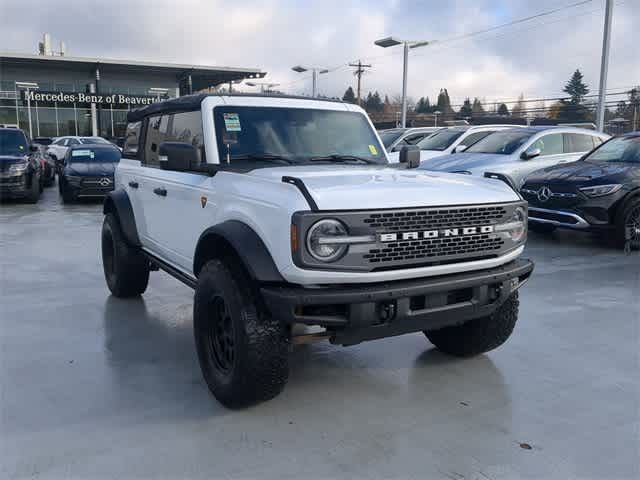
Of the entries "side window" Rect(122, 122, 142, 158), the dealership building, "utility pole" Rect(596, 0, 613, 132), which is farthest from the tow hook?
the dealership building

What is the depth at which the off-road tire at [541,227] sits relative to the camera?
28.8 ft

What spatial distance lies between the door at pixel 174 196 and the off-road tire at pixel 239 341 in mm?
548

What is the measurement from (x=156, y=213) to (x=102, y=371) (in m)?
1.41

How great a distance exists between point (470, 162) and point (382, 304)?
802 centimetres

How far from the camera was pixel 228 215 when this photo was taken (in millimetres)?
3684

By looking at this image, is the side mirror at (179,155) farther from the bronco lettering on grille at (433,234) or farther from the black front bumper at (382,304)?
the bronco lettering on grille at (433,234)

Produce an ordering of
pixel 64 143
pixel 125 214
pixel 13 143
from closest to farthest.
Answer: pixel 125 214, pixel 13 143, pixel 64 143

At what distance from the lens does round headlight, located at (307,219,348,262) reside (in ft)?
10.1

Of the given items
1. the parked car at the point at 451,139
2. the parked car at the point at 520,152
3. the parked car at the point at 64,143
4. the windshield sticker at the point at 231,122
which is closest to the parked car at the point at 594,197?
the parked car at the point at 520,152

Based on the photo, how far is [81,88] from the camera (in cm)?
4366

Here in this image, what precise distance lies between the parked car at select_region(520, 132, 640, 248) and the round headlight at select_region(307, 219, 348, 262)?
6.12 meters

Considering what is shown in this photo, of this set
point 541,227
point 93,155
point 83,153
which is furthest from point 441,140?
point 83,153

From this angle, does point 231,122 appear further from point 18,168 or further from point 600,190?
point 18,168

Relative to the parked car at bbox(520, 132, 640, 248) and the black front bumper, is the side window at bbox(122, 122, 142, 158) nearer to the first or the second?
the black front bumper
